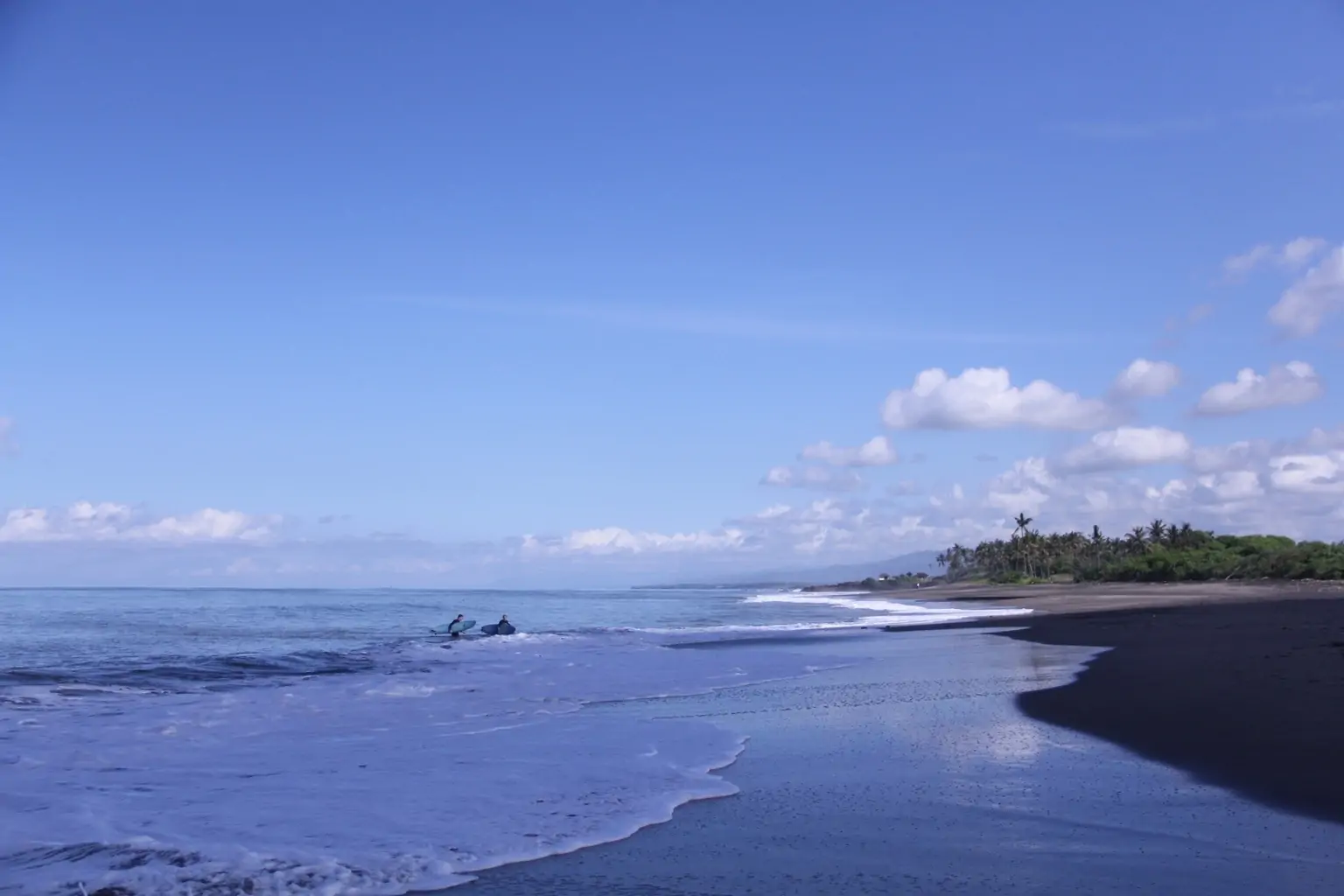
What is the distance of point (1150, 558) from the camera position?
302 feet

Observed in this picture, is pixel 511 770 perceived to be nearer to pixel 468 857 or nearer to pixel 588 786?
pixel 588 786

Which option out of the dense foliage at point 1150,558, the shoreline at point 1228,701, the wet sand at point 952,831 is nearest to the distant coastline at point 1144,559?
the dense foliage at point 1150,558

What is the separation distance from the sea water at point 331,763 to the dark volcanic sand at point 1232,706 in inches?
195

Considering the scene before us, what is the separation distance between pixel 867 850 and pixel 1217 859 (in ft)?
8.15

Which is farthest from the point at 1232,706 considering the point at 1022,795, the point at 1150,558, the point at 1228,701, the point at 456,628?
the point at 1150,558

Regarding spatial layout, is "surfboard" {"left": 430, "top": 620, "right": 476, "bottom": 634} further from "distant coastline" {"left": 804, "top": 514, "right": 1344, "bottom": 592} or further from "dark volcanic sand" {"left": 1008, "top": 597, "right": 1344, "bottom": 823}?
"distant coastline" {"left": 804, "top": 514, "right": 1344, "bottom": 592}

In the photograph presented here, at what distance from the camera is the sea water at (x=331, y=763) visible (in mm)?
8070

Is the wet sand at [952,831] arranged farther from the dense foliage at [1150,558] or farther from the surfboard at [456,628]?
the dense foliage at [1150,558]

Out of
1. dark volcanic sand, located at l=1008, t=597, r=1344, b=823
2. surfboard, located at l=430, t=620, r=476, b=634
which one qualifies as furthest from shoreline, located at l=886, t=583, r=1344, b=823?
surfboard, located at l=430, t=620, r=476, b=634

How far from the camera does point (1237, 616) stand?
33906 millimetres

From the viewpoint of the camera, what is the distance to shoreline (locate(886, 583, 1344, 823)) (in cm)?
982

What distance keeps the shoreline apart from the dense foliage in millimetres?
51189

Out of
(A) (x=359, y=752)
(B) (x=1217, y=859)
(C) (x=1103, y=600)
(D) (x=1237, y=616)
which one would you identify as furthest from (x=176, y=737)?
(C) (x=1103, y=600)

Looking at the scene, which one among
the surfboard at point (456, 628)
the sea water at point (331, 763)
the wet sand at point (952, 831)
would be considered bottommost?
the surfboard at point (456, 628)
